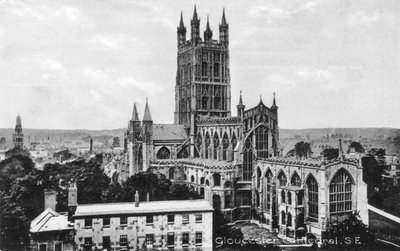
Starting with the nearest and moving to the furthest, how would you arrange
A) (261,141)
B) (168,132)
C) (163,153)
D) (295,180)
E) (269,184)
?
(295,180) → (269,184) → (261,141) → (163,153) → (168,132)

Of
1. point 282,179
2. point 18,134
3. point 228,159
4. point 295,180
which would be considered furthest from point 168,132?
point 295,180

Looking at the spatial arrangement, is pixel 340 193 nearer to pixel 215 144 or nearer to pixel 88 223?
pixel 215 144

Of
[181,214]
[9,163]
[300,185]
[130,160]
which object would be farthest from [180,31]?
[181,214]

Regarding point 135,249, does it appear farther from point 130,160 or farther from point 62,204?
point 130,160

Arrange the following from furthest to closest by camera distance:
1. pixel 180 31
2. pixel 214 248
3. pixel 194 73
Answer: pixel 180 31, pixel 194 73, pixel 214 248

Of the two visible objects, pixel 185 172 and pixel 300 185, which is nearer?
pixel 300 185

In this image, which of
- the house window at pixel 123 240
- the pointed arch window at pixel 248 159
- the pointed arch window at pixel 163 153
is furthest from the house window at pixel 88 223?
the pointed arch window at pixel 163 153

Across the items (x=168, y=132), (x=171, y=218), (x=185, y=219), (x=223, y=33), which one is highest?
(x=223, y=33)
